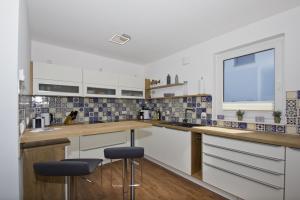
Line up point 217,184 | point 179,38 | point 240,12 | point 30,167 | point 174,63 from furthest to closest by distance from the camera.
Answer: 1. point 174,63
2. point 179,38
3. point 217,184
4. point 240,12
5. point 30,167

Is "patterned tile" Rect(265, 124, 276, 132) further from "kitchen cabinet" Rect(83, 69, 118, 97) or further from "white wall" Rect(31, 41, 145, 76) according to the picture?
"white wall" Rect(31, 41, 145, 76)

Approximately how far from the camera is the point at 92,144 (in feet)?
8.96

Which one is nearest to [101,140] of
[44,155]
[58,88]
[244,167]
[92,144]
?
[92,144]

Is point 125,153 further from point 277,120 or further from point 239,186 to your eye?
point 277,120

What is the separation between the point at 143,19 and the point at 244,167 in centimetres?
208

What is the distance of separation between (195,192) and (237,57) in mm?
2016

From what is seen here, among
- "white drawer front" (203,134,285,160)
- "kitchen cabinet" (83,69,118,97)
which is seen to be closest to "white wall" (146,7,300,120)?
"white drawer front" (203,134,285,160)

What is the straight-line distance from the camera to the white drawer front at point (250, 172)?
1427 millimetres

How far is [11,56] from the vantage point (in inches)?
36.7

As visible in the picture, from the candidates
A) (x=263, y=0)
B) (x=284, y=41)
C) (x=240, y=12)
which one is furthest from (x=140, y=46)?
(x=284, y=41)

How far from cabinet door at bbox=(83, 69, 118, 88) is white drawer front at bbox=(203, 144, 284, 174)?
2.11 metres

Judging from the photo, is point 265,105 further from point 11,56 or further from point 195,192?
point 11,56

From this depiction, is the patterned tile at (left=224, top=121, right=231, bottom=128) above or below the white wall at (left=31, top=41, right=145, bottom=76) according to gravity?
below

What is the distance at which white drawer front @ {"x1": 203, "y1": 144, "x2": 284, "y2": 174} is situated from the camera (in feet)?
4.68
